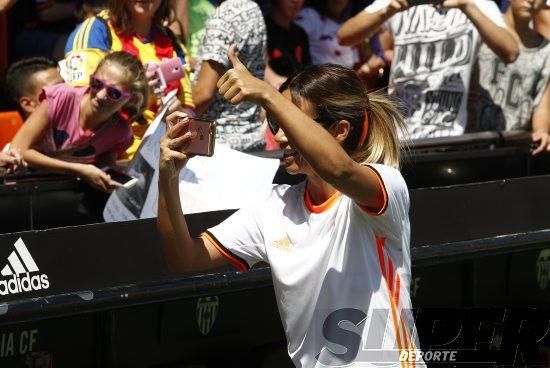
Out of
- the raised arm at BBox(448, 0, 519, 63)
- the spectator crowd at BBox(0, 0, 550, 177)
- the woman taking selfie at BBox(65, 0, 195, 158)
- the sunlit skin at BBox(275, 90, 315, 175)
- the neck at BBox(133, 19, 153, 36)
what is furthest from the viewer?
the raised arm at BBox(448, 0, 519, 63)

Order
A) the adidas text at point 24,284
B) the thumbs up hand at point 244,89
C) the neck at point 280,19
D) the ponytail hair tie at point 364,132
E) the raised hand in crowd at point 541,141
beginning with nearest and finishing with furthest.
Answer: the thumbs up hand at point 244,89, the ponytail hair tie at point 364,132, the adidas text at point 24,284, the raised hand in crowd at point 541,141, the neck at point 280,19

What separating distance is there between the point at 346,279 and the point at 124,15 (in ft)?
9.47

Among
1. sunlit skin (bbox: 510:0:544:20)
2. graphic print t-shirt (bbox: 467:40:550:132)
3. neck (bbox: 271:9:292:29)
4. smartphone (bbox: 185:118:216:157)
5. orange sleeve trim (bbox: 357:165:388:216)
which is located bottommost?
graphic print t-shirt (bbox: 467:40:550:132)

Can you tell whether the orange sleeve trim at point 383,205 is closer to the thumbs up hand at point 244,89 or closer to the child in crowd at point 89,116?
the thumbs up hand at point 244,89

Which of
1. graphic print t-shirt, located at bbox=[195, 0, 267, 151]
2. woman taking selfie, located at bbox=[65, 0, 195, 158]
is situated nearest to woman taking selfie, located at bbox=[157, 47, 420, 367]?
woman taking selfie, located at bbox=[65, 0, 195, 158]

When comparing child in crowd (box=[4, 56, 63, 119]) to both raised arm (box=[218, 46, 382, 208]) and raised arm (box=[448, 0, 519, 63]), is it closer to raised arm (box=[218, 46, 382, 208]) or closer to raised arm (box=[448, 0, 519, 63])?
raised arm (box=[448, 0, 519, 63])

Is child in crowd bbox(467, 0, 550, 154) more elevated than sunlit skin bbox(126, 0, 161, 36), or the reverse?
sunlit skin bbox(126, 0, 161, 36)

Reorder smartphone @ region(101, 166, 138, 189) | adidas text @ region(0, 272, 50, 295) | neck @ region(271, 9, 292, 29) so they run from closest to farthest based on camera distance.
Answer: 1. adidas text @ region(0, 272, 50, 295)
2. smartphone @ region(101, 166, 138, 189)
3. neck @ region(271, 9, 292, 29)

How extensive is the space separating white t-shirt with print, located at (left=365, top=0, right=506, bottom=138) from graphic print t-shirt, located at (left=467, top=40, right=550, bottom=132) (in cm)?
20

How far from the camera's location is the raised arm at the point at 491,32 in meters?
6.05

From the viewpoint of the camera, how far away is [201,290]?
4188mm

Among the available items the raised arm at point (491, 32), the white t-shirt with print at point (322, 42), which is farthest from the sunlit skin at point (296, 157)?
the white t-shirt with print at point (322, 42)

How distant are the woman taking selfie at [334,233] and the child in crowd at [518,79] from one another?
133 inches

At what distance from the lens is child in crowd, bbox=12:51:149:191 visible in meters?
4.93
